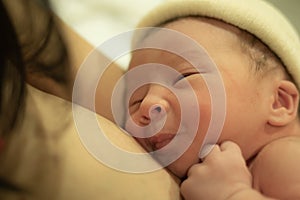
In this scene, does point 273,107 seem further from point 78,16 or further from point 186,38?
point 78,16

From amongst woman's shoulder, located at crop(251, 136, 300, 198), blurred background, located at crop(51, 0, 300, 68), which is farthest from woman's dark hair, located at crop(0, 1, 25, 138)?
blurred background, located at crop(51, 0, 300, 68)

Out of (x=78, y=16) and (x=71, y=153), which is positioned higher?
(x=71, y=153)

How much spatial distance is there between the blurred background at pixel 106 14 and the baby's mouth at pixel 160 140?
0.50 m

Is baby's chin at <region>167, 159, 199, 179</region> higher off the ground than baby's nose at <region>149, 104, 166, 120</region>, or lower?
lower

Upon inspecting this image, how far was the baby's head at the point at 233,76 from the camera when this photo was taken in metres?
0.66

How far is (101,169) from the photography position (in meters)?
0.53

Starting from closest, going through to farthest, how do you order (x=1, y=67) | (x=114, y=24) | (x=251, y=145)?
(x=1, y=67) < (x=251, y=145) < (x=114, y=24)

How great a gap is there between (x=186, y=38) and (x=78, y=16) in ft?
1.75

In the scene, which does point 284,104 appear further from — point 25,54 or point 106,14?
point 106,14

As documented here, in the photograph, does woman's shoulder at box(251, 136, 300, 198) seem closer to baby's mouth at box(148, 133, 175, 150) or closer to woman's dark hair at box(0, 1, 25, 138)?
baby's mouth at box(148, 133, 175, 150)

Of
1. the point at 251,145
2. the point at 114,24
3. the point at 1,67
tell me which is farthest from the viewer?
the point at 114,24

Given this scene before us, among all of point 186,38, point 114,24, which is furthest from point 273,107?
point 114,24

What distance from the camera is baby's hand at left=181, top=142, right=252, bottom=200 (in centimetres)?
58

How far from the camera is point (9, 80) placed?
513mm
